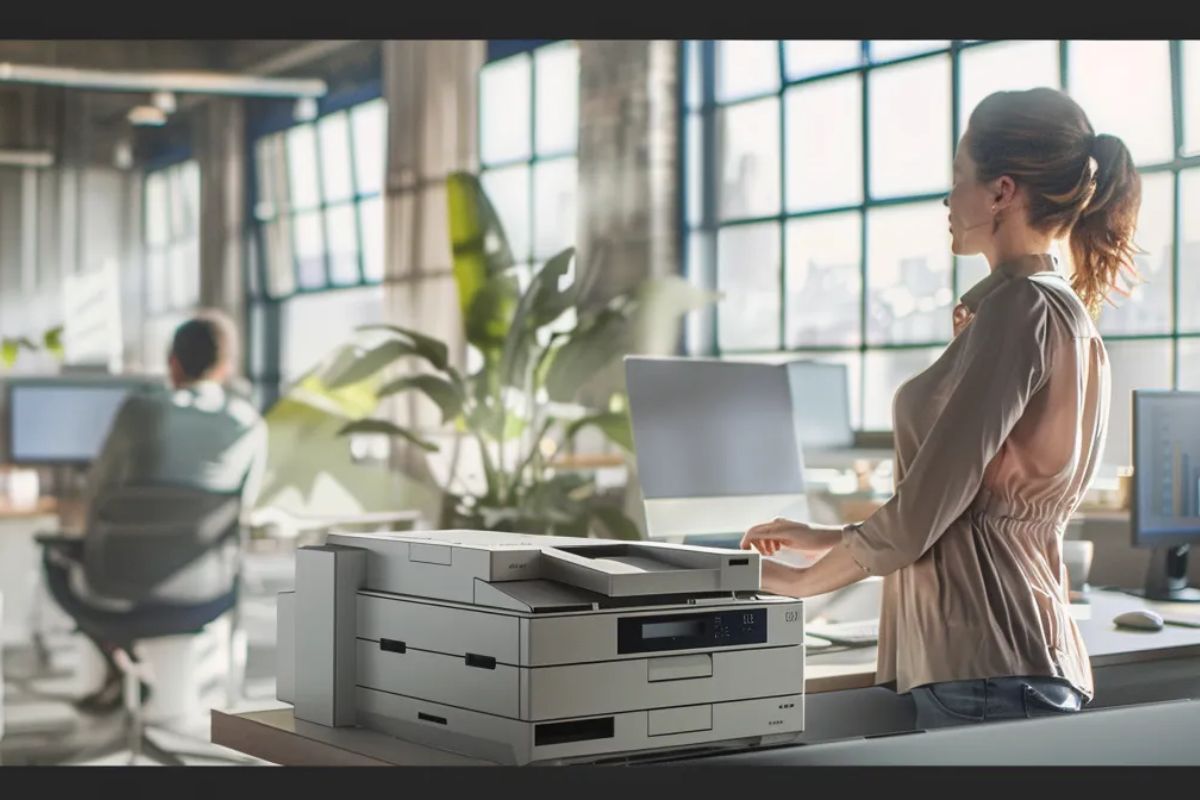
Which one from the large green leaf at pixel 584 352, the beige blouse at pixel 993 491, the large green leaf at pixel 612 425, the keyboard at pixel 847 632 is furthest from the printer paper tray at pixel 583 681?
the large green leaf at pixel 584 352

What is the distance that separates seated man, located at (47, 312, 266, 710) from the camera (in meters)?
4.51

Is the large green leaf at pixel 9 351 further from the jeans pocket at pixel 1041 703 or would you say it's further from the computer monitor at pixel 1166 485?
the jeans pocket at pixel 1041 703

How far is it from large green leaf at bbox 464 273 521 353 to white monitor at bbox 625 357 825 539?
2365 mm

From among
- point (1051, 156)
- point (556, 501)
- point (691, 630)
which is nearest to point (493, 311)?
point (556, 501)

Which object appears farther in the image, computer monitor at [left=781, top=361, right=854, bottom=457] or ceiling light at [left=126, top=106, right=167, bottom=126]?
ceiling light at [left=126, top=106, right=167, bottom=126]

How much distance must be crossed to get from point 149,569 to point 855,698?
306 cm

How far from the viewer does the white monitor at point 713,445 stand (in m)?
2.27

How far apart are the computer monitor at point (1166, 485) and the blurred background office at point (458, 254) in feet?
4.59

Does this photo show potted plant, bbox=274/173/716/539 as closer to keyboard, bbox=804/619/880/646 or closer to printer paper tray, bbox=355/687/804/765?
keyboard, bbox=804/619/880/646

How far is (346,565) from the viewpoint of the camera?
4.86 ft

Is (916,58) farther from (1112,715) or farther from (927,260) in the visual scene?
(1112,715)

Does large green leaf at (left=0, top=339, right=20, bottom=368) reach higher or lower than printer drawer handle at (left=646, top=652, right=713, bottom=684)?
higher

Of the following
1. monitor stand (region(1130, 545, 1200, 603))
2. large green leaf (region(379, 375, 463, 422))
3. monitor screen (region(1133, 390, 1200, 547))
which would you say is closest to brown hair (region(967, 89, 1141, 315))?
monitor screen (region(1133, 390, 1200, 547))

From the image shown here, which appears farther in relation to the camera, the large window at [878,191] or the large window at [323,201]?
the large window at [323,201]
